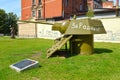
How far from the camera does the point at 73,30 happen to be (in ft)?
44.6

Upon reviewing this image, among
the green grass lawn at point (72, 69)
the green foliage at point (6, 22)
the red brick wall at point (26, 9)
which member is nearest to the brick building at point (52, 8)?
the red brick wall at point (26, 9)

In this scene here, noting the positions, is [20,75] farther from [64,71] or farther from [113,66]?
[113,66]

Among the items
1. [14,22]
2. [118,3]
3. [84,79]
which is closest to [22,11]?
[14,22]

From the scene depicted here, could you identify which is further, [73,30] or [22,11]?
[22,11]

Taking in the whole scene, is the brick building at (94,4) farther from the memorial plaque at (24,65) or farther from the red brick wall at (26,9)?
the memorial plaque at (24,65)

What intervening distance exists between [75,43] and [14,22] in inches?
3178

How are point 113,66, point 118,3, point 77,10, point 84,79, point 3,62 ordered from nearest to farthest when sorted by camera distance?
point 84,79, point 113,66, point 3,62, point 118,3, point 77,10

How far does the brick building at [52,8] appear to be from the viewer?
56781 millimetres

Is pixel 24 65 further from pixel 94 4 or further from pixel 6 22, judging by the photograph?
pixel 6 22

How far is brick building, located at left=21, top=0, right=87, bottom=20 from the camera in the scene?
56781 mm

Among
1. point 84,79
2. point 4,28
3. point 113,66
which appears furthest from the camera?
point 4,28

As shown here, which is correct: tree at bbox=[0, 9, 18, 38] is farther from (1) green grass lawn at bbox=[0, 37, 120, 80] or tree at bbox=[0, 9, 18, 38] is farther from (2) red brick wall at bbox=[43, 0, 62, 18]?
(1) green grass lawn at bbox=[0, 37, 120, 80]

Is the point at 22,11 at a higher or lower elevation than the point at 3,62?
higher

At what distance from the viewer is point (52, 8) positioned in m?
58.8
